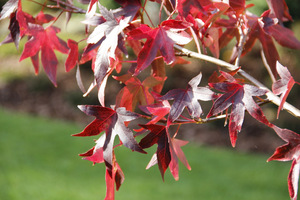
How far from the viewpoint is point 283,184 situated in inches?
146

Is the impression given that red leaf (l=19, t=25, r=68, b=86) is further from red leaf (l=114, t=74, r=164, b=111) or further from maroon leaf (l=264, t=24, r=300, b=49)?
maroon leaf (l=264, t=24, r=300, b=49)

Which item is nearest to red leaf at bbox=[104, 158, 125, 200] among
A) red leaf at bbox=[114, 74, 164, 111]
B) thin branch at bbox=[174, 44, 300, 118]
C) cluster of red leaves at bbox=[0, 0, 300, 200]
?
cluster of red leaves at bbox=[0, 0, 300, 200]

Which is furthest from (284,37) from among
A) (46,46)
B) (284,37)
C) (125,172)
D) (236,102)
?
(125,172)

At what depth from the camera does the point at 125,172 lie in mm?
3869

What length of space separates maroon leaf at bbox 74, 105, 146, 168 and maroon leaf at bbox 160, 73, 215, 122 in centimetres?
7

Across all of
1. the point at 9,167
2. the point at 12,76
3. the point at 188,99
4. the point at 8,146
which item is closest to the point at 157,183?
the point at 9,167

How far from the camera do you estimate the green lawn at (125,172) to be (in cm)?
326

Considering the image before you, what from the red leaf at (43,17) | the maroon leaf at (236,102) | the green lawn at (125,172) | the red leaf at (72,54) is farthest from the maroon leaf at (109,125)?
the green lawn at (125,172)

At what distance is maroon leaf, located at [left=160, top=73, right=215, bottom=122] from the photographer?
0.68 m

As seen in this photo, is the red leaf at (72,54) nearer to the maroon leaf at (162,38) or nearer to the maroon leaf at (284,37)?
the maroon leaf at (162,38)

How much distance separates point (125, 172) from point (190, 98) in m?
3.26

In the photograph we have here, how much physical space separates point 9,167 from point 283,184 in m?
2.55

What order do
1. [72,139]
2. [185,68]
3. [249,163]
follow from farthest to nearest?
1. [185,68]
2. [72,139]
3. [249,163]

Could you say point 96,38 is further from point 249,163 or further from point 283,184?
point 249,163
